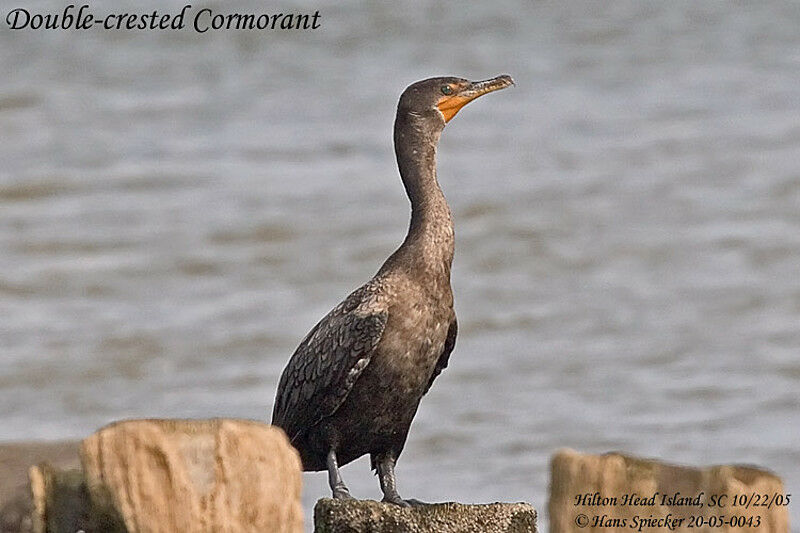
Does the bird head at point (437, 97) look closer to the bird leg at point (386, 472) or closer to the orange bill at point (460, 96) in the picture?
the orange bill at point (460, 96)

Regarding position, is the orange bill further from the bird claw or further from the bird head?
the bird claw

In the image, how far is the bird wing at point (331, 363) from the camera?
21.8 ft

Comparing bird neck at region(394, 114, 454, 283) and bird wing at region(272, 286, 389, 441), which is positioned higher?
bird neck at region(394, 114, 454, 283)

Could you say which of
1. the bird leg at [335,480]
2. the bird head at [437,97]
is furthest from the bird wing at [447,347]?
the bird head at [437,97]

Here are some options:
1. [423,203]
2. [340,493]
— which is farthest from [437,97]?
[340,493]

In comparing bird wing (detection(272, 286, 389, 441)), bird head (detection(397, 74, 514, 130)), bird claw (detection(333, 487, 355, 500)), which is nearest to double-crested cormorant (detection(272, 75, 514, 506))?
bird wing (detection(272, 286, 389, 441))

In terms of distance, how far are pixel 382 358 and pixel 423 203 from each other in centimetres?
63

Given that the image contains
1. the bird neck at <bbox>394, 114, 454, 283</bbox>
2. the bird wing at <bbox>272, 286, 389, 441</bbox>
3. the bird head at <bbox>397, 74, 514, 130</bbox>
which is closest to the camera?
the bird wing at <bbox>272, 286, 389, 441</bbox>

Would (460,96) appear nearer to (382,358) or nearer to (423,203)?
(423,203)

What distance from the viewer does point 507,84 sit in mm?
7242

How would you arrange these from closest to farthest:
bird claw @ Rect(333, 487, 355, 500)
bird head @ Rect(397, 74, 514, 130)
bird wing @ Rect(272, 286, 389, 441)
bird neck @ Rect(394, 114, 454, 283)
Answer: bird claw @ Rect(333, 487, 355, 500) → bird wing @ Rect(272, 286, 389, 441) → bird neck @ Rect(394, 114, 454, 283) → bird head @ Rect(397, 74, 514, 130)

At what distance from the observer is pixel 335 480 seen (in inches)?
256

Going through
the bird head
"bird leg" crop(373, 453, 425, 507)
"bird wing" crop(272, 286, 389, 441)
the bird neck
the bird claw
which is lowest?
the bird claw

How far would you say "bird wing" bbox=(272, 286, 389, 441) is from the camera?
261 inches
